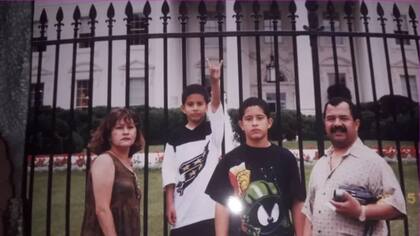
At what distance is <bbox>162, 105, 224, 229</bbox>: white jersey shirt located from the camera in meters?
2.00

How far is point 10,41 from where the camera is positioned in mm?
2236

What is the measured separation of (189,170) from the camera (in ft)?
6.70

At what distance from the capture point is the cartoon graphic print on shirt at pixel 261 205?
1.87 meters

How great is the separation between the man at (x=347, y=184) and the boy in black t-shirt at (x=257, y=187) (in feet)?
0.31

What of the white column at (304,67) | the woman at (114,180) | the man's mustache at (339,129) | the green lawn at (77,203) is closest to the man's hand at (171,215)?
the woman at (114,180)

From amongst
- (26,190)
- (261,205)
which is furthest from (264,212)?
(26,190)

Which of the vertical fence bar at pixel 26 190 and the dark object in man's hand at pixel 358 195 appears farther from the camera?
the vertical fence bar at pixel 26 190

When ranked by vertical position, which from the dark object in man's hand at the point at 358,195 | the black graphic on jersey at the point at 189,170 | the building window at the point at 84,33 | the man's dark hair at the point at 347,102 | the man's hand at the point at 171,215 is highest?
the building window at the point at 84,33

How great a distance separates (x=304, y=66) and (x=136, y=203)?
857 cm

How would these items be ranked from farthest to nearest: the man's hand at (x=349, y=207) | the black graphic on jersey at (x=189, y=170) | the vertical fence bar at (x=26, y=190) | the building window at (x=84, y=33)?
1. the building window at (x=84, y=33)
2. the vertical fence bar at (x=26, y=190)
3. the black graphic on jersey at (x=189, y=170)
4. the man's hand at (x=349, y=207)

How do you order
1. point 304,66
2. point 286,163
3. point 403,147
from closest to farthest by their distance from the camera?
point 286,163 → point 403,147 → point 304,66

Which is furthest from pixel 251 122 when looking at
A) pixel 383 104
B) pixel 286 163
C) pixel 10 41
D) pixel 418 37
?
pixel 10 41

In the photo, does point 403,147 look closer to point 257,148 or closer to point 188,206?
point 257,148

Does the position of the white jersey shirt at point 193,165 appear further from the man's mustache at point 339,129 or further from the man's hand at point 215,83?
the man's mustache at point 339,129
